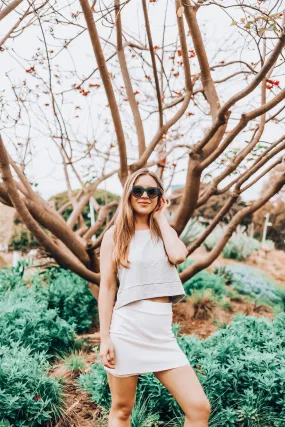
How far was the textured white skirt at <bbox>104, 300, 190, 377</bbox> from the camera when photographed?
2338 mm

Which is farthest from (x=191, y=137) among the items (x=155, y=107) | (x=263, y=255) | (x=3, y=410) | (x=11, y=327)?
(x=263, y=255)

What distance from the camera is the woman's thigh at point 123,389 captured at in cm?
239

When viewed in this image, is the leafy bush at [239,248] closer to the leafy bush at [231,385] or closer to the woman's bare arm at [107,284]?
the leafy bush at [231,385]

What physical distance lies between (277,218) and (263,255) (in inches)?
68.5

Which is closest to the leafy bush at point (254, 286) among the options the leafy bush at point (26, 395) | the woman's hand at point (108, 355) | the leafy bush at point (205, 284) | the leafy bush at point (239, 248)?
the leafy bush at point (205, 284)

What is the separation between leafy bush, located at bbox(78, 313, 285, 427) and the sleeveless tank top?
1.21 m

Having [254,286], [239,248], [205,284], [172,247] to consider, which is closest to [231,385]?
[172,247]

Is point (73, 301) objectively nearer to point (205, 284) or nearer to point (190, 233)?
point (205, 284)

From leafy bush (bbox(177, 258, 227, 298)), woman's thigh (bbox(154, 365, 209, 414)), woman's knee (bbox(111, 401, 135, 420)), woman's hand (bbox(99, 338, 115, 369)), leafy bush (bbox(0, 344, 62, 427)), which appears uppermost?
woman's hand (bbox(99, 338, 115, 369))

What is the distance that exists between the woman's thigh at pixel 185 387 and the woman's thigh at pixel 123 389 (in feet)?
0.51

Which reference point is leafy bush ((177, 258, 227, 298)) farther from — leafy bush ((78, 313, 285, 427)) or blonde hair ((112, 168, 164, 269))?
blonde hair ((112, 168, 164, 269))

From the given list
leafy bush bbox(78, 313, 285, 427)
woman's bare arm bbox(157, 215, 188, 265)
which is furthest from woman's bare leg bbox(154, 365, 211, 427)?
leafy bush bbox(78, 313, 285, 427)

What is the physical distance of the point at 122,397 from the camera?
Answer: 95.1 inches

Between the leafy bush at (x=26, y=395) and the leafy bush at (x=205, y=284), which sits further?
the leafy bush at (x=205, y=284)
